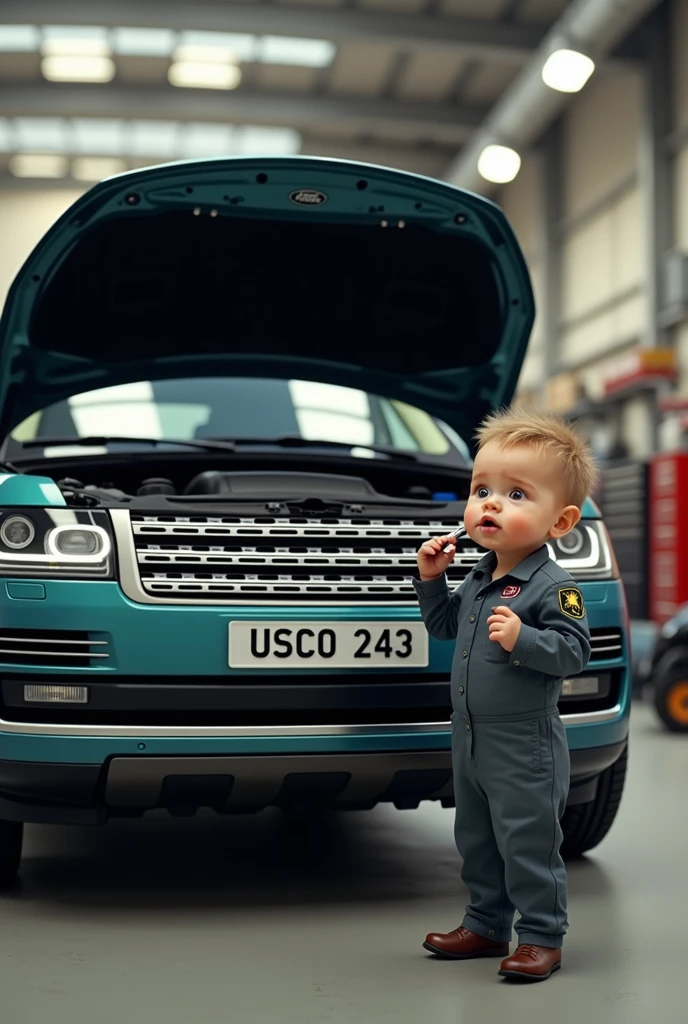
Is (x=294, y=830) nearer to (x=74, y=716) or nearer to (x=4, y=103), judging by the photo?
(x=74, y=716)

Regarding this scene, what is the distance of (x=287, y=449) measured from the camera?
3.88 m

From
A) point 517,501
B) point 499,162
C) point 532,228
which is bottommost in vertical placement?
point 517,501

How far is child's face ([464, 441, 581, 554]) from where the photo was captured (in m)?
2.52

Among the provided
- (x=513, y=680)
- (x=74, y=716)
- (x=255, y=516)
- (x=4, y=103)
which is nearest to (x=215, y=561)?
(x=255, y=516)

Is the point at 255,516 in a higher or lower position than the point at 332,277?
lower

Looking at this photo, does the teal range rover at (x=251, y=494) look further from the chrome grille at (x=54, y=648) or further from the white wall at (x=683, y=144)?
the white wall at (x=683, y=144)

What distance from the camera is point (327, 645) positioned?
2.88 metres

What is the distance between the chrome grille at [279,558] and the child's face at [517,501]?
49 cm

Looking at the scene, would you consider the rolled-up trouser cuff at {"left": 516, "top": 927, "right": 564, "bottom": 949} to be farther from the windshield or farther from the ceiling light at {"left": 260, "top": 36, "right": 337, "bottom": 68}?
the ceiling light at {"left": 260, "top": 36, "right": 337, "bottom": 68}

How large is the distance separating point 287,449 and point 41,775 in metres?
1.40

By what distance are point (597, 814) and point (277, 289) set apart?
175 cm

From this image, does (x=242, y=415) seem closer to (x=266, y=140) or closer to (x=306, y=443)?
(x=306, y=443)

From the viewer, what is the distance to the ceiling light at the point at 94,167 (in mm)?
19672

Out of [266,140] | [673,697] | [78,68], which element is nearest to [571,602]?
[673,697]
